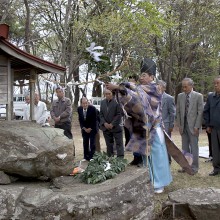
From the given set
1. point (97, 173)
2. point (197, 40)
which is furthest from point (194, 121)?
point (197, 40)

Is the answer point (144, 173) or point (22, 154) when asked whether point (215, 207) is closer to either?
point (144, 173)

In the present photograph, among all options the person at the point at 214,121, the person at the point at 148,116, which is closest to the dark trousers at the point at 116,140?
the person at the point at 214,121

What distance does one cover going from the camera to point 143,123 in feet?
17.0

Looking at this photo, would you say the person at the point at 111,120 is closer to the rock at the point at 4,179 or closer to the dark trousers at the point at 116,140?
the dark trousers at the point at 116,140

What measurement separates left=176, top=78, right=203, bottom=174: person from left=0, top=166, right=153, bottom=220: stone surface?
287 cm

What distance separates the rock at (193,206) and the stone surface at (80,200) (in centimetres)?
35

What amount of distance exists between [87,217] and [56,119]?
4.70 meters

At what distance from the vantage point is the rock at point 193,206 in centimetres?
448

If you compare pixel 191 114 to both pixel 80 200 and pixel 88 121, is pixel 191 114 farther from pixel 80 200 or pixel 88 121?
pixel 80 200

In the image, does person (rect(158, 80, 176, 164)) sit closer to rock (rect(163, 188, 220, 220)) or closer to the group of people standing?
the group of people standing

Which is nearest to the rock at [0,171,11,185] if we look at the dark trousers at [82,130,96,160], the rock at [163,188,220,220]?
the rock at [163,188,220,220]

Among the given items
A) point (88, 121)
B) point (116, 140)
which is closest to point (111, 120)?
point (116, 140)

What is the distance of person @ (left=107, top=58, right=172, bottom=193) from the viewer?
4937 mm

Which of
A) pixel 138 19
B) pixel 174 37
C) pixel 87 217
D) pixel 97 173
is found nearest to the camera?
pixel 87 217
